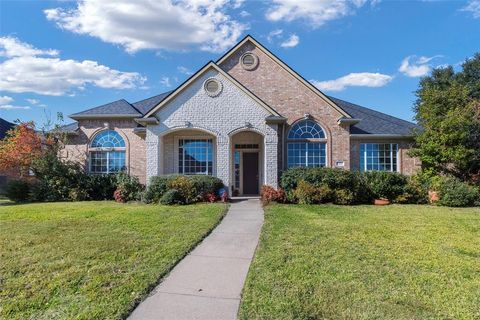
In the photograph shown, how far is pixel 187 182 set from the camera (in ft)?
51.0

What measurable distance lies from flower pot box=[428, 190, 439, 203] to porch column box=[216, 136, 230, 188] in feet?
31.8

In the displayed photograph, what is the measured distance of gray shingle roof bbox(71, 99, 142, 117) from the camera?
2027 cm

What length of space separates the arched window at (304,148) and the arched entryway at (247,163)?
5.84 ft

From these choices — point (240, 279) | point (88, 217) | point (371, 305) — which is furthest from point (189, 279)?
point (88, 217)

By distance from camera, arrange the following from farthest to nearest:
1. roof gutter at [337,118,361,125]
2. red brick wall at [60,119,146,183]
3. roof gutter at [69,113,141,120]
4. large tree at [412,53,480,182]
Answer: red brick wall at [60,119,146,183]
roof gutter at [69,113,141,120]
roof gutter at [337,118,361,125]
large tree at [412,53,480,182]

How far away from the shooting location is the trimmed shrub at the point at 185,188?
1536 cm

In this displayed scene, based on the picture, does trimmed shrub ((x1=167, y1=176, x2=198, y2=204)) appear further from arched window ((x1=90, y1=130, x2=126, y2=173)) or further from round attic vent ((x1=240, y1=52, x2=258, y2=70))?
round attic vent ((x1=240, y1=52, x2=258, y2=70))

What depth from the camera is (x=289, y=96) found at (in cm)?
1956

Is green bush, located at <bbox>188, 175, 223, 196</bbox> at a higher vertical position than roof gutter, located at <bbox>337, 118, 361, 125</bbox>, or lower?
lower

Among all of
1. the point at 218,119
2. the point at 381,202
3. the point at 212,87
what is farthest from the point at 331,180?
the point at 212,87

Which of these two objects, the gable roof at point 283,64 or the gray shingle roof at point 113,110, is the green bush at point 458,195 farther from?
the gray shingle roof at point 113,110

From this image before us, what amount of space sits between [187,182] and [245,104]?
4.92 metres

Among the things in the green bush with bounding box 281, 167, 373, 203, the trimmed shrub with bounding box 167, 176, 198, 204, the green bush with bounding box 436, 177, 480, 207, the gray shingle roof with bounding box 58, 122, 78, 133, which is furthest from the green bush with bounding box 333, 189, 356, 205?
the gray shingle roof with bounding box 58, 122, 78, 133

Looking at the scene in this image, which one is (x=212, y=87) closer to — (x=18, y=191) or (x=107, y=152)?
(x=107, y=152)
